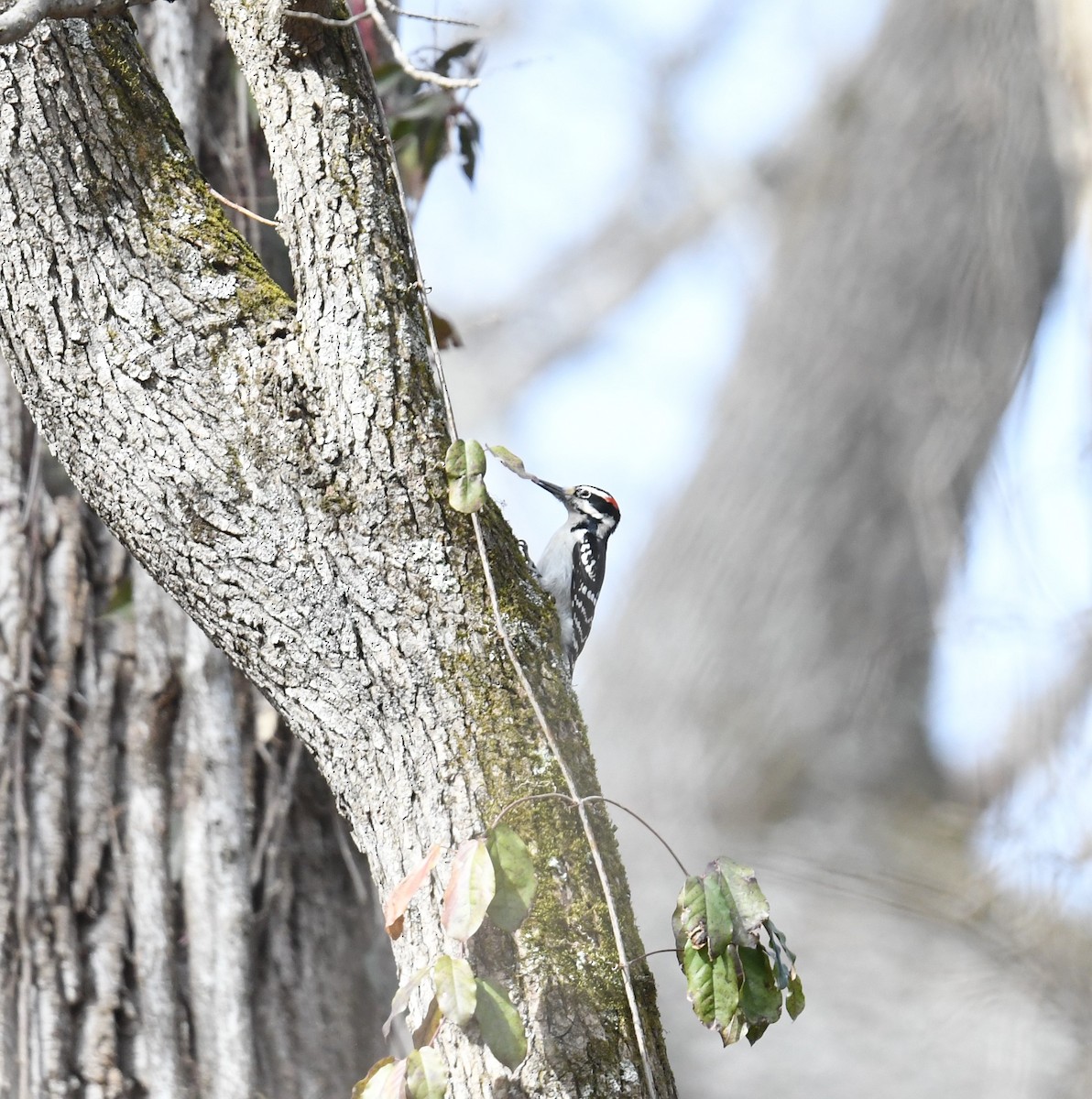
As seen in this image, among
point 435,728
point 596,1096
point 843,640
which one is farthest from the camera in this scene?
point 843,640

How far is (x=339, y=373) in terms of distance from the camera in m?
1.83

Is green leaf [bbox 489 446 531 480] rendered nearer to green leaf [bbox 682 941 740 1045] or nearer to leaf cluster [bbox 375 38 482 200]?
green leaf [bbox 682 941 740 1045]

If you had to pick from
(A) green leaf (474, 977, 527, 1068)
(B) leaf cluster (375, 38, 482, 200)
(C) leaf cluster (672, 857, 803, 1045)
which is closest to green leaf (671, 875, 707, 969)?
(C) leaf cluster (672, 857, 803, 1045)

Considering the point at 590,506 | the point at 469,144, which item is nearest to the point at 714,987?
the point at 469,144

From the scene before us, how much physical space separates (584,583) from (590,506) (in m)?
0.37

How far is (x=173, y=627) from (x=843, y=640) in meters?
2.25

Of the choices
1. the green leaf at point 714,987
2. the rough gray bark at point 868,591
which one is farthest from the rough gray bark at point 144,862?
the green leaf at point 714,987

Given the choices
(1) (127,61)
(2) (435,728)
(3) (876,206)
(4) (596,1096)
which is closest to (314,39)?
(1) (127,61)

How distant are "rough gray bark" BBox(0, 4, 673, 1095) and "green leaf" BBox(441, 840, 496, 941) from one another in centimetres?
15

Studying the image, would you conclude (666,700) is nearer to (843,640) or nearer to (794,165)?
(843,640)

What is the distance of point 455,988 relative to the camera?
1510 mm

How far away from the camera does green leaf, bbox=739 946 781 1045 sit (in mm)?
1590

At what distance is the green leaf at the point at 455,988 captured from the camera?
4.90 ft

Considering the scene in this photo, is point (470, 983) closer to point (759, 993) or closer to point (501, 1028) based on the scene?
point (501, 1028)
